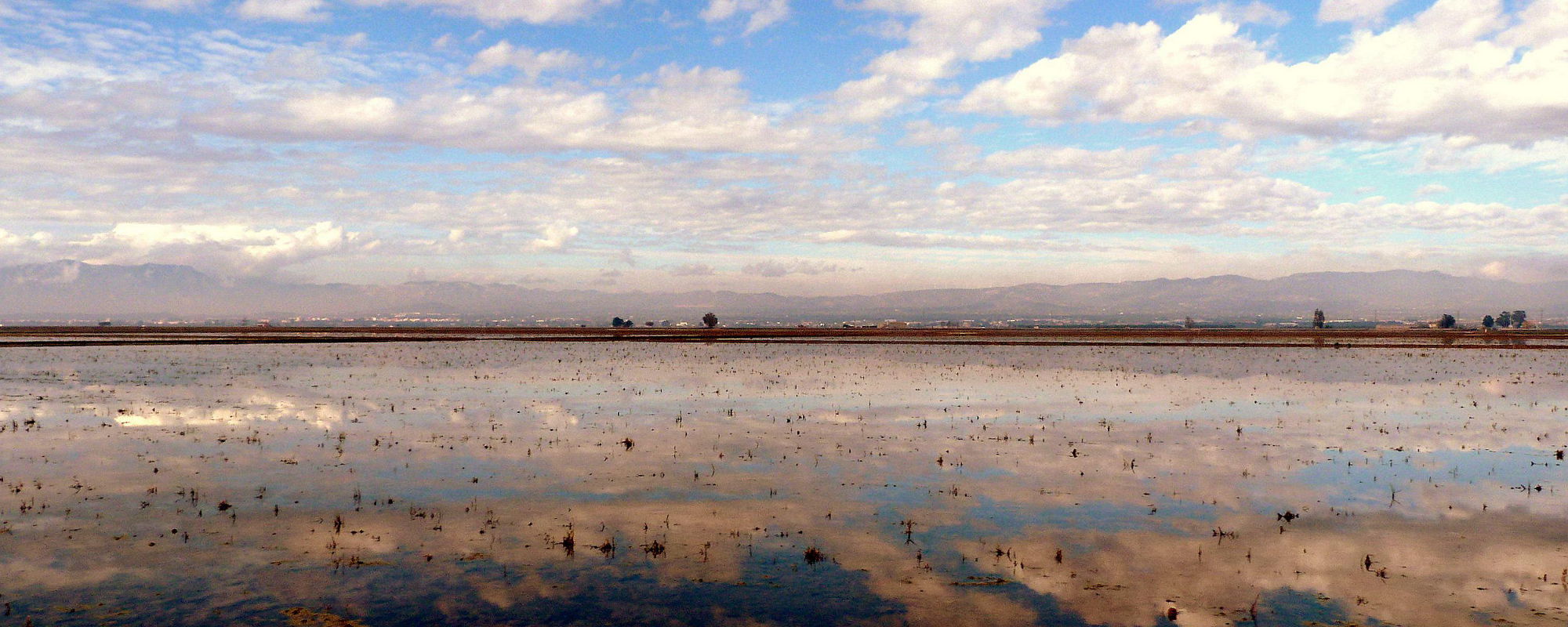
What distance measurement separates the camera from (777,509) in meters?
17.0

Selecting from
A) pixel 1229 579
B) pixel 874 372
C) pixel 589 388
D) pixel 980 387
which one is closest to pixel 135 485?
pixel 1229 579

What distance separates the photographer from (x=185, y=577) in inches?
493

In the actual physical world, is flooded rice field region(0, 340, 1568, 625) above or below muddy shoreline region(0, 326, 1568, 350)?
below

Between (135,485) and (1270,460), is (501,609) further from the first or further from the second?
(1270,460)

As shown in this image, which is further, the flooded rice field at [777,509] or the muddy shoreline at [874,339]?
the muddy shoreline at [874,339]

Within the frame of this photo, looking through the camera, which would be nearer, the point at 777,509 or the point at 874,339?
the point at 777,509

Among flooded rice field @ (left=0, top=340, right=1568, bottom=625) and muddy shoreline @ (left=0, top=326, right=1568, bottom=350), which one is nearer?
flooded rice field @ (left=0, top=340, right=1568, bottom=625)

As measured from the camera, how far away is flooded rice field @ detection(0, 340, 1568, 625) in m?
11.8

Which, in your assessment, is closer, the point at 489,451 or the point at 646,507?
the point at 646,507

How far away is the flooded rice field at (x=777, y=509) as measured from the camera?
1175 centimetres

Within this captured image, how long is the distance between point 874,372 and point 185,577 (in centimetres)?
4228

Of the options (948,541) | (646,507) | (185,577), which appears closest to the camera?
(185,577)

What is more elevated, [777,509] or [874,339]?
[874,339]

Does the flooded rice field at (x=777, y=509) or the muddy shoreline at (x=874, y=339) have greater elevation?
the muddy shoreline at (x=874, y=339)
